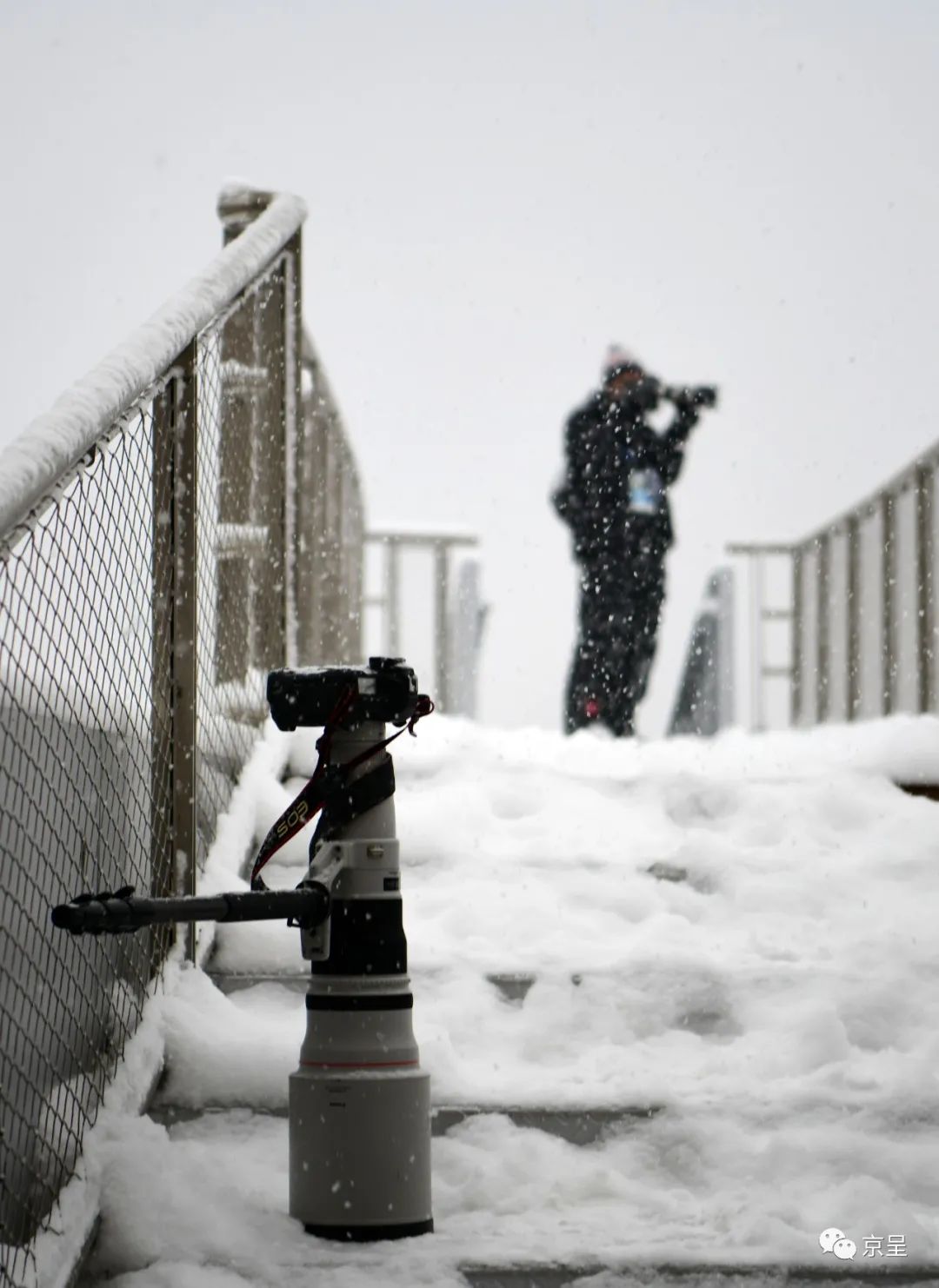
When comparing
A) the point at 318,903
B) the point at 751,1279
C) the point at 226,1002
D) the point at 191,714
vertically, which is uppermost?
the point at 191,714

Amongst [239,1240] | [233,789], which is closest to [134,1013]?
[239,1240]

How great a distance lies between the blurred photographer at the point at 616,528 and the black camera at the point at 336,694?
461 centimetres

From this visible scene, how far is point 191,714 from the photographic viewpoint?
2.95 metres

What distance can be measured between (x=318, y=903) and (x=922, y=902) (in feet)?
4.84

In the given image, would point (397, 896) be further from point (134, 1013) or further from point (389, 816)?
point (134, 1013)

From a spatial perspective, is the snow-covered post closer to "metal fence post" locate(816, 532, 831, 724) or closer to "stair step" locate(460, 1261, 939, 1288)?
"stair step" locate(460, 1261, 939, 1288)

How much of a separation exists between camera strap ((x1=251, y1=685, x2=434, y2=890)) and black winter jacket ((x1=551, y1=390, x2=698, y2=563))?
4.67m

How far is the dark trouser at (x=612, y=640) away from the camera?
6.96 metres

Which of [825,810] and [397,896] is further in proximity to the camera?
[825,810]

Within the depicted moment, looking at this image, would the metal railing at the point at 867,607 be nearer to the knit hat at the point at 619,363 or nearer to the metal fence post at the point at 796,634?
the metal fence post at the point at 796,634

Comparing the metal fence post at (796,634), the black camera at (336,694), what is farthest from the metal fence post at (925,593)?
the black camera at (336,694)

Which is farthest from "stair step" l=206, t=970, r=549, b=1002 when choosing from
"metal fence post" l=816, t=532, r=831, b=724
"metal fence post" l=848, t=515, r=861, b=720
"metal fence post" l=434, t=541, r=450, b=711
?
"metal fence post" l=816, t=532, r=831, b=724

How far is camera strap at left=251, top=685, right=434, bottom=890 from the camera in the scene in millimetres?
2340

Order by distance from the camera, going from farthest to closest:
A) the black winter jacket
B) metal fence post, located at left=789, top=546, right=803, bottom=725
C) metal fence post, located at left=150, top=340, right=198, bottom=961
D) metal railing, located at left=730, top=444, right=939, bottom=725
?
metal fence post, located at left=789, top=546, right=803, bottom=725 < the black winter jacket < metal railing, located at left=730, top=444, right=939, bottom=725 < metal fence post, located at left=150, top=340, right=198, bottom=961
